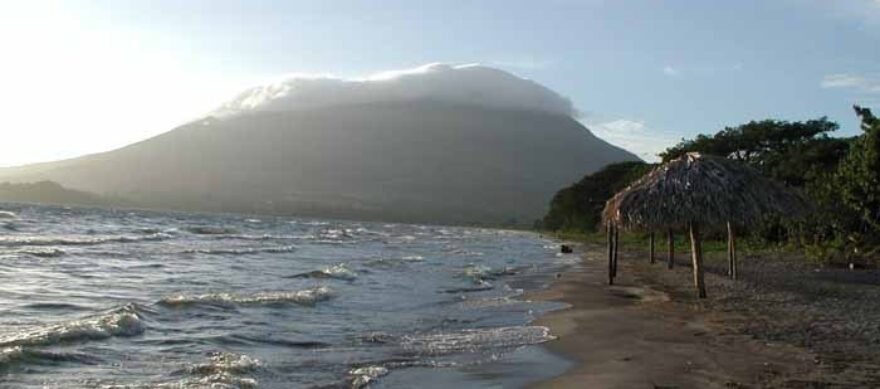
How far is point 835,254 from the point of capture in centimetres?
2673

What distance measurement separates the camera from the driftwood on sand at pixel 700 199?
57.9 feet

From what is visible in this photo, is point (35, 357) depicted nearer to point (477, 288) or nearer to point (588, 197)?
point (477, 288)

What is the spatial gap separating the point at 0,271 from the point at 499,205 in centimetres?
17620

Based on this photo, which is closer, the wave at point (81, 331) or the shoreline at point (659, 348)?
the shoreline at point (659, 348)

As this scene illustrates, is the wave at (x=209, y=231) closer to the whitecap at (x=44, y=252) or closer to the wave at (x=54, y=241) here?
the wave at (x=54, y=241)

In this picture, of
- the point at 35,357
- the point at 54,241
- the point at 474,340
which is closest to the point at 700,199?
the point at 474,340

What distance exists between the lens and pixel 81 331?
1139 cm

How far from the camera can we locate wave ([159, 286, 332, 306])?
611 inches

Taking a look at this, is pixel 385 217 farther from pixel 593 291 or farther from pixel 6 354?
pixel 6 354

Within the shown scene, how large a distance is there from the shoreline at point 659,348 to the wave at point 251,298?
4.82 meters

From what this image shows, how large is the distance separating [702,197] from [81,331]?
12205 mm

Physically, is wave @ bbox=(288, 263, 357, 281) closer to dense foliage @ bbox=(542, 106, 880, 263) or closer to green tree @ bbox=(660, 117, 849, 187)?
dense foliage @ bbox=(542, 106, 880, 263)

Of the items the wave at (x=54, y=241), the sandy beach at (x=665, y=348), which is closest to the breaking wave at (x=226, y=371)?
the sandy beach at (x=665, y=348)

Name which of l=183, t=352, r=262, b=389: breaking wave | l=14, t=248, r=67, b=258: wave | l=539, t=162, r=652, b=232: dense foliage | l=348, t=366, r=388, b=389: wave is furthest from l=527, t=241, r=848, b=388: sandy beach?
l=539, t=162, r=652, b=232: dense foliage
